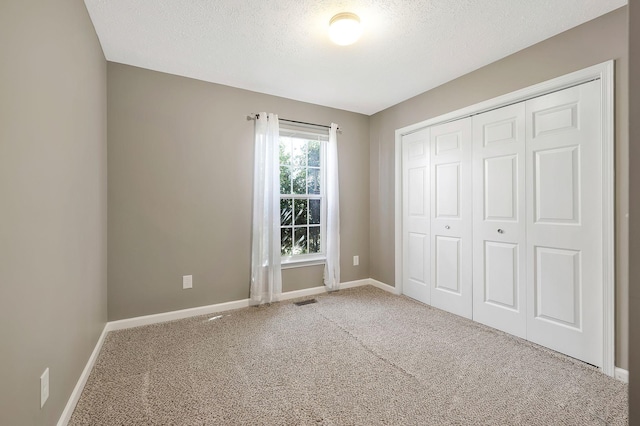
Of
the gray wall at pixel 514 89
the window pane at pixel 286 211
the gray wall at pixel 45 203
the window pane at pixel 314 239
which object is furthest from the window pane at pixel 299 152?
the gray wall at pixel 45 203

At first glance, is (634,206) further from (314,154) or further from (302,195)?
(314,154)

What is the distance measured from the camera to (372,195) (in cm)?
411

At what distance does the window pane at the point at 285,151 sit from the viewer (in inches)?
141

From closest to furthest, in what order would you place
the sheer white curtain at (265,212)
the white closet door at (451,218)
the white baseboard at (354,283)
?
the white closet door at (451,218) < the sheer white curtain at (265,212) < the white baseboard at (354,283)

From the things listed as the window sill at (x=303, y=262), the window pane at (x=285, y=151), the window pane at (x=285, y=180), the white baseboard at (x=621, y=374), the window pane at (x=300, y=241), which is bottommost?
the white baseboard at (x=621, y=374)

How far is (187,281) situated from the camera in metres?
2.95

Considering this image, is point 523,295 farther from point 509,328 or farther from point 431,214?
point 431,214

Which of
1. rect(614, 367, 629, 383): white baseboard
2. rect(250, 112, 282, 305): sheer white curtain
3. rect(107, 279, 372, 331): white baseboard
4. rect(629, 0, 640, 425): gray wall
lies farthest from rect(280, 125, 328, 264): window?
rect(629, 0, 640, 425): gray wall

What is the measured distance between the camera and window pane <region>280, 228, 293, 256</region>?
3605 millimetres

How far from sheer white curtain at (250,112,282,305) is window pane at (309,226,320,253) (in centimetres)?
60

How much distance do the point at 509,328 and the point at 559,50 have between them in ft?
7.45

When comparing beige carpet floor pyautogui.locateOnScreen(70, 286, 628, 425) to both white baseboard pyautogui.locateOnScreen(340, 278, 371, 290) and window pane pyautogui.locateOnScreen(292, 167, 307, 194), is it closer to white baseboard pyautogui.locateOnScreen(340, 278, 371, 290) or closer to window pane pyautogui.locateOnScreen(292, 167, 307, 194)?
white baseboard pyautogui.locateOnScreen(340, 278, 371, 290)

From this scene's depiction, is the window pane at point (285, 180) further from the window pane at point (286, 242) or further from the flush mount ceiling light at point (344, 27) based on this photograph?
the flush mount ceiling light at point (344, 27)

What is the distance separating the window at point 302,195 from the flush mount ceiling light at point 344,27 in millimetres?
1541
